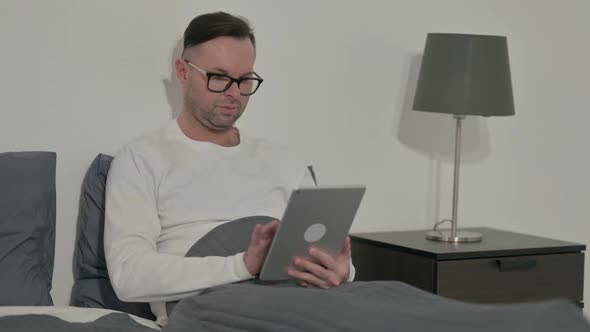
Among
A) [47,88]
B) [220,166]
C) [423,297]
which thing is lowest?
[423,297]

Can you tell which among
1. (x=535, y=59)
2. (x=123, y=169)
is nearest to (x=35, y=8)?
(x=123, y=169)

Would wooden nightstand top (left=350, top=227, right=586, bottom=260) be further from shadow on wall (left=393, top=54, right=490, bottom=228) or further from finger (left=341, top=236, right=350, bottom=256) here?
finger (left=341, top=236, right=350, bottom=256)

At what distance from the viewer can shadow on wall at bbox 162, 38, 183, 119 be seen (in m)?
2.69

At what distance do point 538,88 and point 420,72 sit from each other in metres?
0.68

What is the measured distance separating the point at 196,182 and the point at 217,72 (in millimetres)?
282

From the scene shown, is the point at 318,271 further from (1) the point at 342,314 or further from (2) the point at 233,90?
(2) the point at 233,90

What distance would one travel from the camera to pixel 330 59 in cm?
296

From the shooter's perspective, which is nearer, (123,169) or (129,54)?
(123,169)

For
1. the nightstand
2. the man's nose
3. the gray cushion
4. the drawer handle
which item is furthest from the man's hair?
the drawer handle

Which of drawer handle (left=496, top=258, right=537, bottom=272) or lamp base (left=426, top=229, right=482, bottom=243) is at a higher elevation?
lamp base (left=426, top=229, right=482, bottom=243)

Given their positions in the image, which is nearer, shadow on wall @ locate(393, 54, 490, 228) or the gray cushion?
the gray cushion

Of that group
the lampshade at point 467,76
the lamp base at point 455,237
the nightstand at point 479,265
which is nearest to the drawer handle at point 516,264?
the nightstand at point 479,265

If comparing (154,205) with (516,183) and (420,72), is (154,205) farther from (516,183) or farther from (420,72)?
(516,183)

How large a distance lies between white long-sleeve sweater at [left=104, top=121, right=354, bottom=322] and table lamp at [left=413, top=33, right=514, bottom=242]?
53 cm
